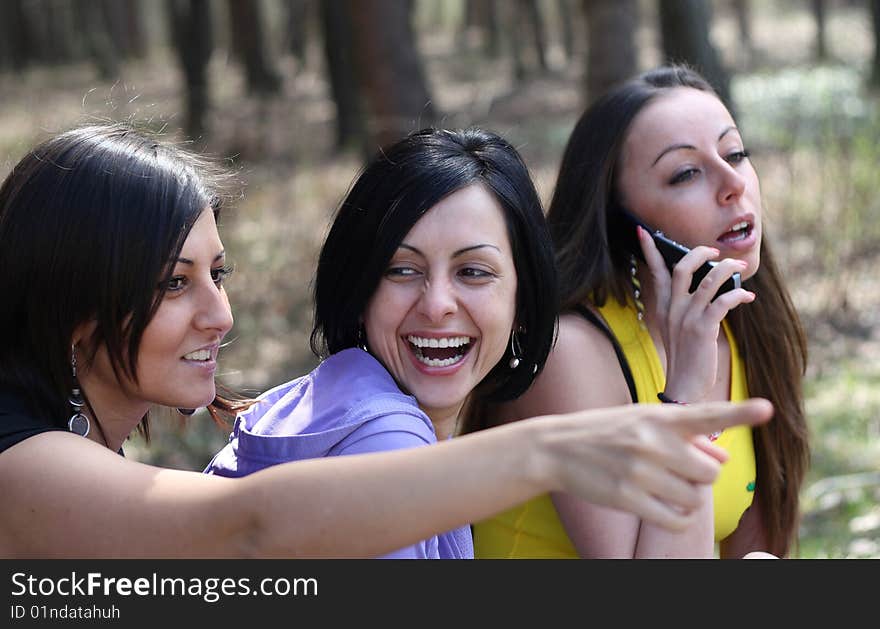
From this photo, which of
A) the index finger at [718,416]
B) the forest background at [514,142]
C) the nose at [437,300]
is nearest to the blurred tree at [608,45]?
the forest background at [514,142]

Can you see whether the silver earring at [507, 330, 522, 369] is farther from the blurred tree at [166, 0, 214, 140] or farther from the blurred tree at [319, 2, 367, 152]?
the blurred tree at [319, 2, 367, 152]

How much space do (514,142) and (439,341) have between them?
10159 millimetres

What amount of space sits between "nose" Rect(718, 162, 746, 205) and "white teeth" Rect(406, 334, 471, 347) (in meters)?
1.10

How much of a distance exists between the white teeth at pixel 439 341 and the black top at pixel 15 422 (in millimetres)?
799

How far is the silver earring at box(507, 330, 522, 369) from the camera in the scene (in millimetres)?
2867

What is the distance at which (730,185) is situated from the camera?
3.29 metres

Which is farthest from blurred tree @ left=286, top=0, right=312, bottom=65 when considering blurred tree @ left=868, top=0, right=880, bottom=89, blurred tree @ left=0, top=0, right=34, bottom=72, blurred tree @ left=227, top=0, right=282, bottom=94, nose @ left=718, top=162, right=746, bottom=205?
nose @ left=718, top=162, right=746, bottom=205

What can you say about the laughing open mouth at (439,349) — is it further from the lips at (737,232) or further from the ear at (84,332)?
the lips at (737,232)

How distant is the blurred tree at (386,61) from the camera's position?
8.66m

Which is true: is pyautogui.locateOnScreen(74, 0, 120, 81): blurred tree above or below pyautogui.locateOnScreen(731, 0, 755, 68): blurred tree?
above

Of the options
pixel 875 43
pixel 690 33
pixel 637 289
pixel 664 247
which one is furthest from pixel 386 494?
pixel 875 43

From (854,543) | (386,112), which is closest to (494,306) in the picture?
(854,543)

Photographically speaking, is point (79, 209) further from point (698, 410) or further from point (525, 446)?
point (698, 410)
